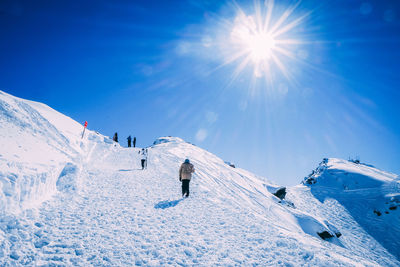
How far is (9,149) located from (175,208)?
7.64 m

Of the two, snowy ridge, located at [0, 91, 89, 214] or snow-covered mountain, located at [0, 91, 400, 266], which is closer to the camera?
snow-covered mountain, located at [0, 91, 400, 266]

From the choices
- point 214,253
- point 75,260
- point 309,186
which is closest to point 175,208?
point 214,253

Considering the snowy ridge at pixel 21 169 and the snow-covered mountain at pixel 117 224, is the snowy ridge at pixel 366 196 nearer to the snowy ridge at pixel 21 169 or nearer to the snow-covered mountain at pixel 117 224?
the snow-covered mountain at pixel 117 224

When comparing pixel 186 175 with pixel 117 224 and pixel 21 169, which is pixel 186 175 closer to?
pixel 117 224

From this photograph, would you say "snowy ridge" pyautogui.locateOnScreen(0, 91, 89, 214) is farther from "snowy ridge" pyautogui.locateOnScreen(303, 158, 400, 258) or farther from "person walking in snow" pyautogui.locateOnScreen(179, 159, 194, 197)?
"snowy ridge" pyautogui.locateOnScreen(303, 158, 400, 258)

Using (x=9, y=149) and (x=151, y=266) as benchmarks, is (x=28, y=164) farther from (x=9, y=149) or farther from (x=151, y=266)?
(x=151, y=266)

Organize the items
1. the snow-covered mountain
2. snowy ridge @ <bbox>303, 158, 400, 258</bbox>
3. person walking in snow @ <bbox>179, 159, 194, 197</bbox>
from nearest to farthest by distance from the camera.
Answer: the snow-covered mountain
person walking in snow @ <bbox>179, 159, 194, 197</bbox>
snowy ridge @ <bbox>303, 158, 400, 258</bbox>

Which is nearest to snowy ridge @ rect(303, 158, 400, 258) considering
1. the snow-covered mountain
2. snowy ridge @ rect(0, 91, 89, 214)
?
the snow-covered mountain

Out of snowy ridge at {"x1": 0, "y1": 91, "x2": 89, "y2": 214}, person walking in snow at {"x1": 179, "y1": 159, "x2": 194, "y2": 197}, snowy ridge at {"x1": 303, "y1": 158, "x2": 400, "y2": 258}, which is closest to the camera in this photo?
snowy ridge at {"x1": 0, "y1": 91, "x2": 89, "y2": 214}

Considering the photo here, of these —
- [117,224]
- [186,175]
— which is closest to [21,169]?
[117,224]

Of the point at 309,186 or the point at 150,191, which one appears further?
the point at 309,186

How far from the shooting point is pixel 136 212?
8.07 metres

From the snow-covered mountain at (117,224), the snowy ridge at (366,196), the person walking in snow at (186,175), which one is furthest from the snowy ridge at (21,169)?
the snowy ridge at (366,196)

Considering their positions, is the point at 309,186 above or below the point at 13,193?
above
